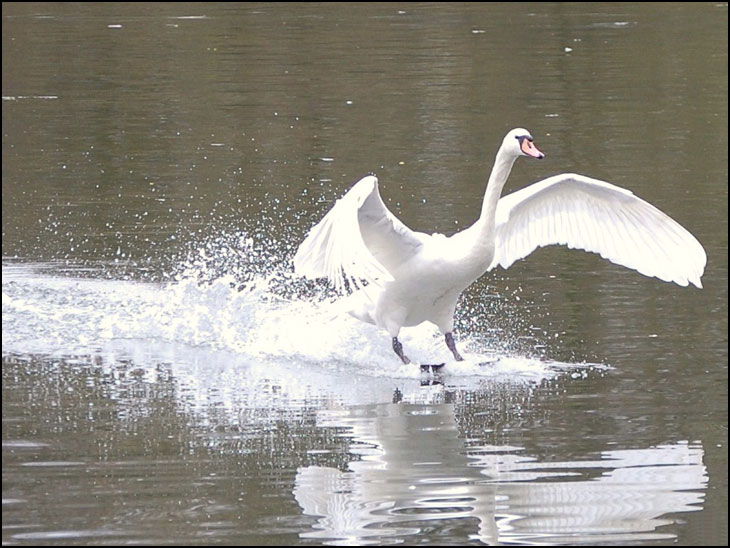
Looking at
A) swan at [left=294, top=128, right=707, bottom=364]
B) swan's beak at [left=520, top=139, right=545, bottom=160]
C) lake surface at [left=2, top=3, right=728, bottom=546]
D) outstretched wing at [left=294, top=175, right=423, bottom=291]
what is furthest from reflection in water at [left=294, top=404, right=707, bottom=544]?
swan's beak at [left=520, top=139, right=545, bottom=160]

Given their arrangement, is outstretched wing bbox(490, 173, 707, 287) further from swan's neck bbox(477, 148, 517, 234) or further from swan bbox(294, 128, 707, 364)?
swan's neck bbox(477, 148, 517, 234)

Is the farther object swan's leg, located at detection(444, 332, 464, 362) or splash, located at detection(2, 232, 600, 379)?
swan's leg, located at detection(444, 332, 464, 362)

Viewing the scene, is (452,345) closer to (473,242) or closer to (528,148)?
(473,242)

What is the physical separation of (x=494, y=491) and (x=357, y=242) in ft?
6.07

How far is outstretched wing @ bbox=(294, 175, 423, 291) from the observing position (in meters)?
9.23

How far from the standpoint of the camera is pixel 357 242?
9242mm

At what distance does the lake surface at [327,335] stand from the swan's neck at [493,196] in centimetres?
92

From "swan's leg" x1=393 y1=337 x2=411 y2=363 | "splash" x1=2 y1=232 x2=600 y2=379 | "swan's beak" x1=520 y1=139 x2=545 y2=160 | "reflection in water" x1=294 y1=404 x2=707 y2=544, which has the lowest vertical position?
"reflection in water" x1=294 y1=404 x2=707 y2=544

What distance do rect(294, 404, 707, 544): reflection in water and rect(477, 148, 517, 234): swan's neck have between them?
5.44 feet

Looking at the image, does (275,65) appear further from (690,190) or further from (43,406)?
(43,406)

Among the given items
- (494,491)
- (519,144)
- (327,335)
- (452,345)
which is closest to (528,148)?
(519,144)

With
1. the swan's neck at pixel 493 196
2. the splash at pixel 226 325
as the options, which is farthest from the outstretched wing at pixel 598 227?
the splash at pixel 226 325

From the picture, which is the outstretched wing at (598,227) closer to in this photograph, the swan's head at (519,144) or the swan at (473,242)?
the swan at (473,242)

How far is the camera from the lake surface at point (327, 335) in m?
7.82
